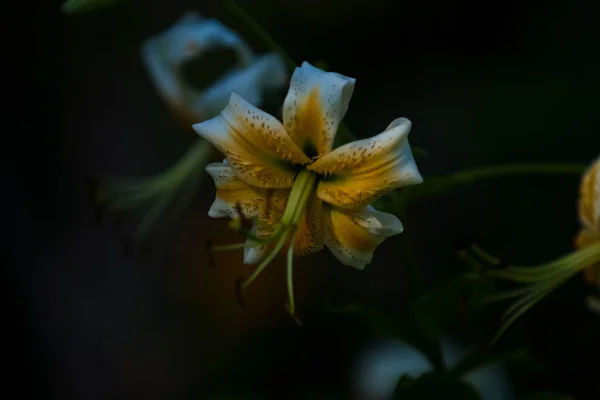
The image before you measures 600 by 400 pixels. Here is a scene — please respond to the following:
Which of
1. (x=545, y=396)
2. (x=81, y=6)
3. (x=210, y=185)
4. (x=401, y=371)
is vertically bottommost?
(x=210, y=185)

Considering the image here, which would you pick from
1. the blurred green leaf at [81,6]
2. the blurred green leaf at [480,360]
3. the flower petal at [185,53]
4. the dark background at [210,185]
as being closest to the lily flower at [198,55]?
the flower petal at [185,53]

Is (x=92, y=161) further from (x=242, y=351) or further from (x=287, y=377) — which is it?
(x=287, y=377)

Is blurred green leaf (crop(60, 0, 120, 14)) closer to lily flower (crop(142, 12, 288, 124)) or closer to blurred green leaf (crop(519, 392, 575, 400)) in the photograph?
lily flower (crop(142, 12, 288, 124))

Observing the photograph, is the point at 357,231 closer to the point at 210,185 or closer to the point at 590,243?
the point at 590,243

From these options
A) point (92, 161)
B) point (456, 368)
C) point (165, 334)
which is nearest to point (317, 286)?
point (165, 334)

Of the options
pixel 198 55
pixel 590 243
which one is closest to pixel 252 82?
pixel 198 55

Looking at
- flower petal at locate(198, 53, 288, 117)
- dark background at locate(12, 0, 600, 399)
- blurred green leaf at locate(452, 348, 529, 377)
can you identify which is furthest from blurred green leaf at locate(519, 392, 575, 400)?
dark background at locate(12, 0, 600, 399)

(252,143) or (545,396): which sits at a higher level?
(252,143)
